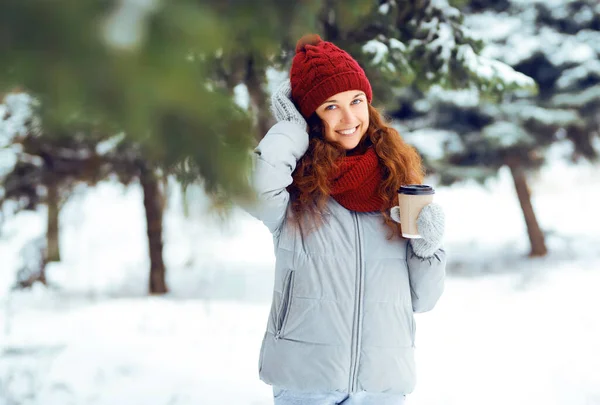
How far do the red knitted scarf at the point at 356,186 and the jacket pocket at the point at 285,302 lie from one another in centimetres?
32

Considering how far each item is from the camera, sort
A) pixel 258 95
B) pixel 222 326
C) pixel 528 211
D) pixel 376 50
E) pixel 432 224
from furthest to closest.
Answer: pixel 528 211
pixel 222 326
pixel 258 95
pixel 376 50
pixel 432 224

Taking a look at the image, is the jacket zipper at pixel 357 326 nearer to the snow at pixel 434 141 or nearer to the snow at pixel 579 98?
the snow at pixel 434 141

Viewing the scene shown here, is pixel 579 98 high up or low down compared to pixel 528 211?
up

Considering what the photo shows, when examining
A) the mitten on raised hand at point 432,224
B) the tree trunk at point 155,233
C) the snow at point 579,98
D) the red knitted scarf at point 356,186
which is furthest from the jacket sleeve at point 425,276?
the snow at point 579,98

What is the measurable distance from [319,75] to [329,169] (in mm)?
322

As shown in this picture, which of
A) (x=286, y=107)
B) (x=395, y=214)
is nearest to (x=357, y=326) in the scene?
(x=395, y=214)

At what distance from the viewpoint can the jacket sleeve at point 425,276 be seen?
6.06 feet

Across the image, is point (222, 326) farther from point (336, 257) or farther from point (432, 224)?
point (432, 224)

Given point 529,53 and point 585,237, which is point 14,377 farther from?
point 585,237

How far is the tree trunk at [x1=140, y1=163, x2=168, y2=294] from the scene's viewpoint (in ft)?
22.2

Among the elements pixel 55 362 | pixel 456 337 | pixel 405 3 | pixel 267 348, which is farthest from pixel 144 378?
pixel 405 3

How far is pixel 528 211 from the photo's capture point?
8.65 meters

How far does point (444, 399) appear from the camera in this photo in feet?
12.7

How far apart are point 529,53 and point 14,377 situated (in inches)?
281
